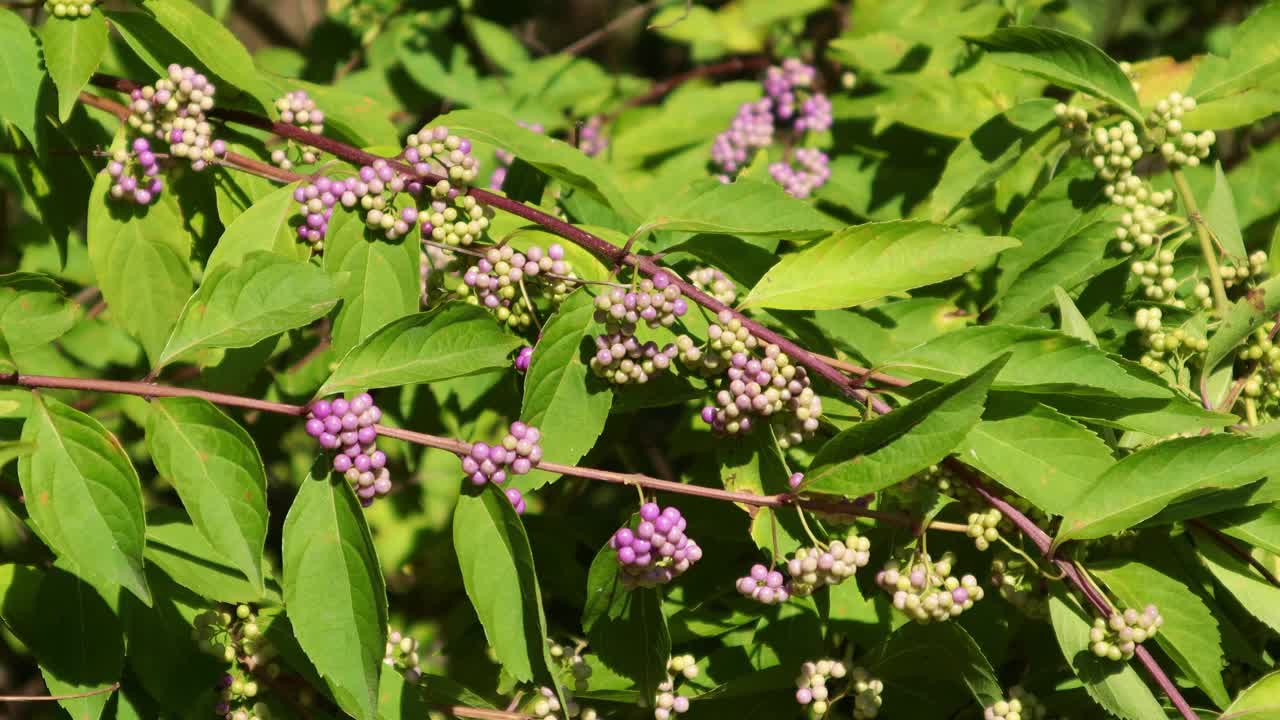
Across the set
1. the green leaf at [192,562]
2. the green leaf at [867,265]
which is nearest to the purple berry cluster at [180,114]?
the green leaf at [192,562]

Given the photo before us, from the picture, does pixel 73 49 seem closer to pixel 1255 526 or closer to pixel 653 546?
pixel 653 546

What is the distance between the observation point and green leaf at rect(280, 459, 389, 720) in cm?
184

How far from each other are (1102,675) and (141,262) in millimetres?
2071

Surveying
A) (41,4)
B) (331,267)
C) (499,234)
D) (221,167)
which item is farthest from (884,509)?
(41,4)

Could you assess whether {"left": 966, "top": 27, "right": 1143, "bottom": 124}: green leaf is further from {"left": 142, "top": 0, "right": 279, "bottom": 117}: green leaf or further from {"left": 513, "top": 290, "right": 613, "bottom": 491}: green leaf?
{"left": 142, "top": 0, "right": 279, "bottom": 117}: green leaf

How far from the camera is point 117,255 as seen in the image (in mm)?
2416

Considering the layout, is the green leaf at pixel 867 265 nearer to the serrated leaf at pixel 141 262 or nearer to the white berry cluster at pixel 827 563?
the white berry cluster at pixel 827 563

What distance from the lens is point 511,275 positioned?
215cm

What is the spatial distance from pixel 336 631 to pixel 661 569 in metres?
0.55

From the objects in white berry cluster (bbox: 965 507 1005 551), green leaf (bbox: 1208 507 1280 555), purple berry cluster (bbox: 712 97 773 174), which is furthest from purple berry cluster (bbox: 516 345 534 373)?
purple berry cluster (bbox: 712 97 773 174)

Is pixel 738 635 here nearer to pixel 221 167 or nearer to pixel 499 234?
pixel 499 234

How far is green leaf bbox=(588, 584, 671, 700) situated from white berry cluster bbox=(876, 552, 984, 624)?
1.39ft

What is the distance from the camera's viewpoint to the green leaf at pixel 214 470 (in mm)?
1823

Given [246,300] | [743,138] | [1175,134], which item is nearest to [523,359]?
[246,300]
